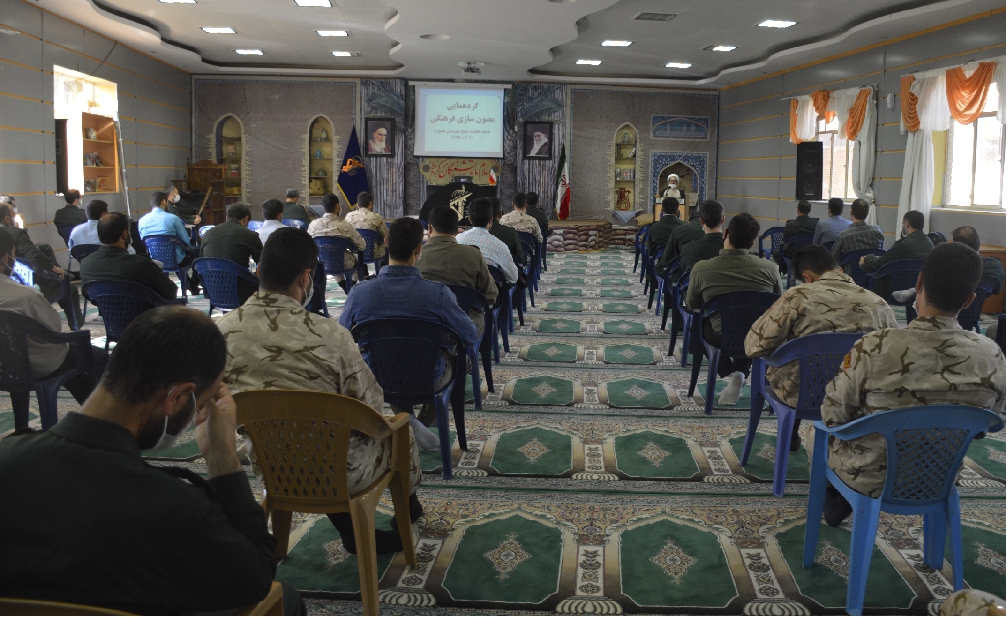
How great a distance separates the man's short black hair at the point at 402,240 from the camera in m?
3.54

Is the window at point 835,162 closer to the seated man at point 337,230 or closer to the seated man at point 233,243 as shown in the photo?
the seated man at point 337,230

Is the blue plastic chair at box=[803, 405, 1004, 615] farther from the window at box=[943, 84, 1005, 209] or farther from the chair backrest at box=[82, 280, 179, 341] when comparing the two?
the window at box=[943, 84, 1005, 209]

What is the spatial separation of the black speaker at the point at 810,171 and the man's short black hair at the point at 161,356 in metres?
12.6

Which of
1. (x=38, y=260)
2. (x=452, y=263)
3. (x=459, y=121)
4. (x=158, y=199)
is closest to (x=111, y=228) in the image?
(x=38, y=260)

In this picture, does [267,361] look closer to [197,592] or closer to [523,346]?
[197,592]

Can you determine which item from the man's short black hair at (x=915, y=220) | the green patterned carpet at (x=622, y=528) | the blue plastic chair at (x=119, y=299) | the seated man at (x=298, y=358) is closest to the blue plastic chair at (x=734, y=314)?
the green patterned carpet at (x=622, y=528)

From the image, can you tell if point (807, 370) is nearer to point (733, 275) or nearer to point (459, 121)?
point (733, 275)

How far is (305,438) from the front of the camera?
2.19 metres

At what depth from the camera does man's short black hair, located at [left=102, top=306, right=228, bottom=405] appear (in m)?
1.33

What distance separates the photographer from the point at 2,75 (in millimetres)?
8672

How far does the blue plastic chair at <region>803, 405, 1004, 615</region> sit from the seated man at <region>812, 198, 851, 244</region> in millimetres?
6874

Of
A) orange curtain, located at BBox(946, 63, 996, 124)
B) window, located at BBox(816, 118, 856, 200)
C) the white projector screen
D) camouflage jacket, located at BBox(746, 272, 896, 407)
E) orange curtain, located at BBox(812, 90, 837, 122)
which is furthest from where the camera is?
the white projector screen

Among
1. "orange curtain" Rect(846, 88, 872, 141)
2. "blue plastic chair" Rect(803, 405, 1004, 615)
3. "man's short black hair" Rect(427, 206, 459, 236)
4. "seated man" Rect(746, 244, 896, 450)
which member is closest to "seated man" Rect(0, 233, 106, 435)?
"man's short black hair" Rect(427, 206, 459, 236)

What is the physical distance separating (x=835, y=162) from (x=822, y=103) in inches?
42.5
